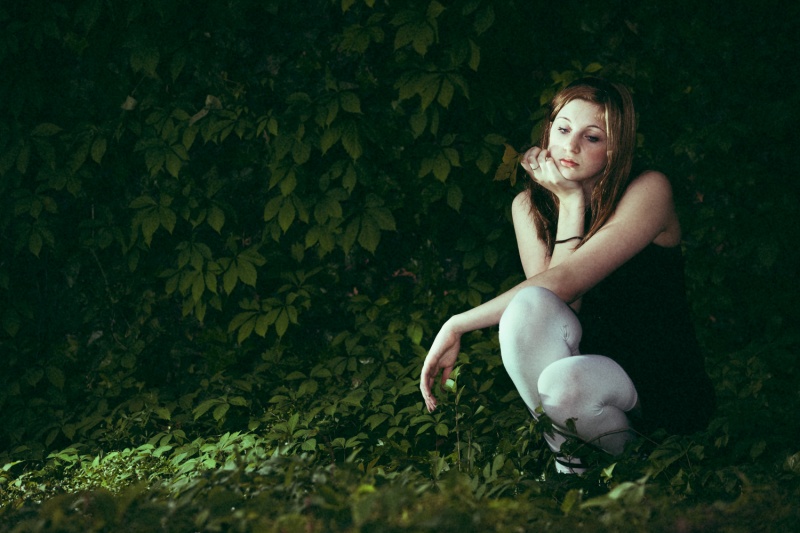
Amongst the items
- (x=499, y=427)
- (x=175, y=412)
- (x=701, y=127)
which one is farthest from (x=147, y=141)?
(x=701, y=127)

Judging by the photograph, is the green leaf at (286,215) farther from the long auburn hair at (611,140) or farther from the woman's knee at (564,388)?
the woman's knee at (564,388)

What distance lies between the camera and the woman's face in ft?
8.77

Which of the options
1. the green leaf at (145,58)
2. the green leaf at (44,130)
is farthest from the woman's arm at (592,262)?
the green leaf at (44,130)

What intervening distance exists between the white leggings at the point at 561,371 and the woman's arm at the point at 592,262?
9 cm

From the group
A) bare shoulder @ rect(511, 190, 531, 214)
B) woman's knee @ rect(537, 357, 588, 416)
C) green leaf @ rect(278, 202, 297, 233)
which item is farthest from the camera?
green leaf @ rect(278, 202, 297, 233)

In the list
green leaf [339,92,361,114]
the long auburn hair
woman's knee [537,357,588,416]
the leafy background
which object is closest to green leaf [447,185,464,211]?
the leafy background

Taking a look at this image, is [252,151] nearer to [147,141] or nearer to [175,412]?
[147,141]

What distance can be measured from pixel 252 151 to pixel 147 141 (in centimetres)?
49

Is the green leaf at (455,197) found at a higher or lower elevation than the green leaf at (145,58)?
lower

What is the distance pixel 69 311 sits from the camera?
4.36m

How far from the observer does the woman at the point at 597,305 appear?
97.4 inches

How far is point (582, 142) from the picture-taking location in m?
2.68

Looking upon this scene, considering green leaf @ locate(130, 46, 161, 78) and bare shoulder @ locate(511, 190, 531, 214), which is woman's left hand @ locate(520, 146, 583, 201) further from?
green leaf @ locate(130, 46, 161, 78)

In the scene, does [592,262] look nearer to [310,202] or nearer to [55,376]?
[310,202]
